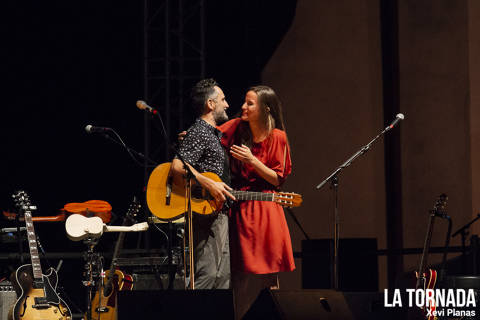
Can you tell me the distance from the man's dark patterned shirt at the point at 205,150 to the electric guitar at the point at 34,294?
6.37 feet

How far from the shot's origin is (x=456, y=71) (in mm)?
9508

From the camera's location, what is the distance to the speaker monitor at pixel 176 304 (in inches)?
152

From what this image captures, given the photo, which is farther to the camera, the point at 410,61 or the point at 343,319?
the point at 410,61

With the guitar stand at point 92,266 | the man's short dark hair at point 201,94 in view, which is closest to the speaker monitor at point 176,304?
the man's short dark hair at point 201,94

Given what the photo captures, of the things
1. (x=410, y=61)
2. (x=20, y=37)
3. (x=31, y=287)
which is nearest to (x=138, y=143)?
(x=20, y=37)

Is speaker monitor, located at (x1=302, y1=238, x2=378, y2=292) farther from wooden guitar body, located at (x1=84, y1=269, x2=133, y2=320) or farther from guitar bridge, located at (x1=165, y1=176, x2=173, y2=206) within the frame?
guitar bridge, located at (x1=165, y1=176, x2=173, y2=206)

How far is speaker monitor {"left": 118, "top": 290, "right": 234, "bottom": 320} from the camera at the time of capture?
12.7ft

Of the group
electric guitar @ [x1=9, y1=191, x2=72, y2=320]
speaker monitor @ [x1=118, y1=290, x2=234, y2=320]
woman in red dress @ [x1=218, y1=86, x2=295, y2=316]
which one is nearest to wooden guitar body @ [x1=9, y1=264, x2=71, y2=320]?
electric guitar @ [x1=9, y1=191, x2=72, y2=320]

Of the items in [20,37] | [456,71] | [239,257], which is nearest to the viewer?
[239,257]

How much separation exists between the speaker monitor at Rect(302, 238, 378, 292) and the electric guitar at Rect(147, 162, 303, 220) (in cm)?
268

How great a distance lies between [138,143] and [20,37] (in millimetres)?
1763

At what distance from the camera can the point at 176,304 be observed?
3.90 meters

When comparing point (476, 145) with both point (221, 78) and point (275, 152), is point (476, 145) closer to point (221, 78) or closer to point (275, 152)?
point (221, 78)

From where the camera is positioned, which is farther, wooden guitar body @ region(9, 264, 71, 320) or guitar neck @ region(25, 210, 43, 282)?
guitar neck @ region(25, 210, 43, 282)
